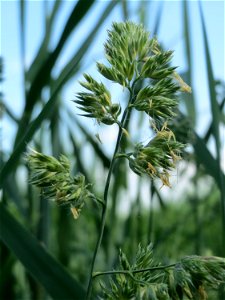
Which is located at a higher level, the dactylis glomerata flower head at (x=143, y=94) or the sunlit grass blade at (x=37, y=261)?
the dactylis glomerata flower head at (x=143, y=94)

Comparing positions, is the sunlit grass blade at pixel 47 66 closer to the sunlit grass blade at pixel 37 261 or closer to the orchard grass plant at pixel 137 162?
the sunlit grass blade at pixel 37 261

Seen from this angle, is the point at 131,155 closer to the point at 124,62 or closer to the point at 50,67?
the point at 124,62

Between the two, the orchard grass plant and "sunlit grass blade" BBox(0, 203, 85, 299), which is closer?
the orchard grass plant

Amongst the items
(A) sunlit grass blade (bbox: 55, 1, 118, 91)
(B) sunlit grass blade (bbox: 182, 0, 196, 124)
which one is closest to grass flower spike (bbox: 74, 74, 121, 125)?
(A) sunlit grass blade (bbox: 55, 1, 118, 91)

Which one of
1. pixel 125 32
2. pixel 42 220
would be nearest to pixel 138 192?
pixel 42 220

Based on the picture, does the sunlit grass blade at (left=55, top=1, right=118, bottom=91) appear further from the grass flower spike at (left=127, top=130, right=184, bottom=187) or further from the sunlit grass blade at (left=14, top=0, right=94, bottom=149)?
the grass flower spike at (left=127, top=130, right=184, bottom=187)

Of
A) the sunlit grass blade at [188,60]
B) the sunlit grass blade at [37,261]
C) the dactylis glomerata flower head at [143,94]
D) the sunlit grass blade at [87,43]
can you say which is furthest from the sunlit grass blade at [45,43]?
the dactylis glomerata flower head at [143,94]

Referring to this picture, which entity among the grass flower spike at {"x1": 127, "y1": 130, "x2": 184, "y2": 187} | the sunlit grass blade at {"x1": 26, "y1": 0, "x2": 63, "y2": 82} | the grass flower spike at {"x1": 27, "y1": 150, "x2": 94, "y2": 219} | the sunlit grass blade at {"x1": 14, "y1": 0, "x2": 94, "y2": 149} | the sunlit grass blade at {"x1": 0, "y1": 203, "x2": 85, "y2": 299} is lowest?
the sunlit grass blade at {"x1": 0, "y1": 203, "x2": 85, "y2": 299}
